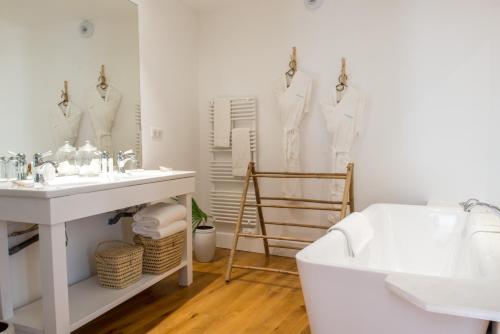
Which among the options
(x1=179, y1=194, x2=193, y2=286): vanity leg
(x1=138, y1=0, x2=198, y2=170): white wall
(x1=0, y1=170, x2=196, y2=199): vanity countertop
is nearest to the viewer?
(x1=0, y1=170, x2=196, y2=199): vanity countertop

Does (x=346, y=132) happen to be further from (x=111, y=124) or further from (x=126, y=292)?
(x=126, y=292)

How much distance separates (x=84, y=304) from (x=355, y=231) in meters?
1.48

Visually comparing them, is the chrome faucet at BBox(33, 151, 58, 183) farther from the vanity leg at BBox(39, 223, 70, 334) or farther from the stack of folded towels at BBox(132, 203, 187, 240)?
the stack of folded towels at BBox(132, 203, 187, 240)

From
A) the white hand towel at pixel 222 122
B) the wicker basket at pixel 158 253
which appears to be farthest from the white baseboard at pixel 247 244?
the wicker basket at pixel 158 253

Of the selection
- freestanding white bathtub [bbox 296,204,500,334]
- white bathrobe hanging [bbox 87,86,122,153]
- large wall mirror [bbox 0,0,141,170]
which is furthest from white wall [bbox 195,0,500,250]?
white bathrobe hanging [bbox 87,86,122,153]

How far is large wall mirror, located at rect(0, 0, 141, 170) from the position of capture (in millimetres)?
1907

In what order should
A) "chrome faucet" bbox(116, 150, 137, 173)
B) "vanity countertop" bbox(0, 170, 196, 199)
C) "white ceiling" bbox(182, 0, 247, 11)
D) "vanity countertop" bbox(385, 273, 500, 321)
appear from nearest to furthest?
"vanity countertop" bbox(385, 273, 500, 321), "vanity countertop" bbox(0, 170, 196, 199), "chrome faucet" bbox(116, 150, 137, 173), "white ceiling" bbox(182, 0, 247, 11)

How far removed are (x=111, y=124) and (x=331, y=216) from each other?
1828mm

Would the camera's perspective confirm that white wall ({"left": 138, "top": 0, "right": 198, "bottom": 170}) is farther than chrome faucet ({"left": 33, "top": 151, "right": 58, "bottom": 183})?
Yes

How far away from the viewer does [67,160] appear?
225cm

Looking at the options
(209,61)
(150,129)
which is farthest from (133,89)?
(209,61)

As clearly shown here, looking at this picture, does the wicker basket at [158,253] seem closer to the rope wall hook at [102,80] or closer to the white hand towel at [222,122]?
the rope wall hook at [102,80]

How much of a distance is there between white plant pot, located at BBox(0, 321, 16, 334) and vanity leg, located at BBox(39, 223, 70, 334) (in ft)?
0.42

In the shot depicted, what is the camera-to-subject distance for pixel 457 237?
→ 7.81 ft
